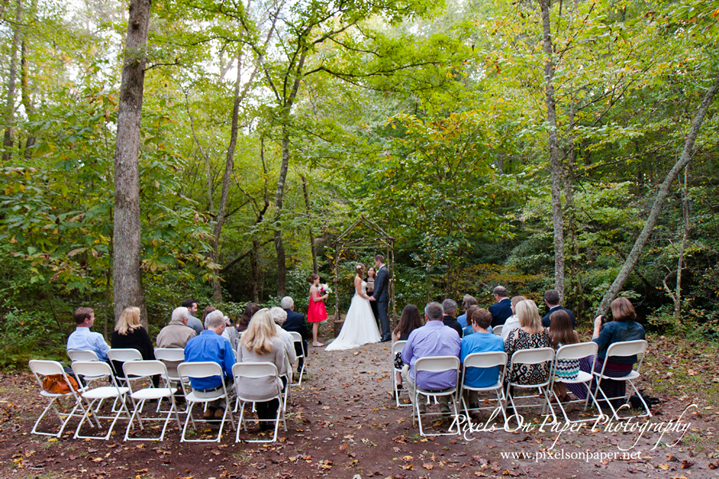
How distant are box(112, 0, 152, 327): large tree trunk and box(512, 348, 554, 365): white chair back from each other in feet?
18.0

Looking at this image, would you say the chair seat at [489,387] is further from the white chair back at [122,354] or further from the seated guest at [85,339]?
the seated guest at [85,339]

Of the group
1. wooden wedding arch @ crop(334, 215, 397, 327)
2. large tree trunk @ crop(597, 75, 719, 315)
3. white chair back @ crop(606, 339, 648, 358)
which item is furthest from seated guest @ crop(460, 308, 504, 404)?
wooden wedding arch @ crop(334, 215, 397, 327)

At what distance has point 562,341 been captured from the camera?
4801 mm

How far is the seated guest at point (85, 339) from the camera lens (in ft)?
15.8

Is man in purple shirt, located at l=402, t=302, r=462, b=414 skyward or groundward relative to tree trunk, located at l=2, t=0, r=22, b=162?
groundward

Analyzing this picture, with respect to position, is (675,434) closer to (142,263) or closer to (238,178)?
(142,263)

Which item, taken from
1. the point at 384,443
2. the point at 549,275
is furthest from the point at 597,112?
the point at 384,443

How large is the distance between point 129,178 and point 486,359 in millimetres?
5758

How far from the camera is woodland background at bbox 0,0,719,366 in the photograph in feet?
22.1

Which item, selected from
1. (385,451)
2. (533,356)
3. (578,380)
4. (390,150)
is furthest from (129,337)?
(390,150)

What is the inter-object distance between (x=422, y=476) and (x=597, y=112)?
10296 mm

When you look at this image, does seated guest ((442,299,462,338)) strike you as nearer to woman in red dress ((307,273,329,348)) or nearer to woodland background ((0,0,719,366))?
woodland background ((0,0,719,366))

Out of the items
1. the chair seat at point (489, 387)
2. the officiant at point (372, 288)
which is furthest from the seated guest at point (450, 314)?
the officiant at point (372, 288)

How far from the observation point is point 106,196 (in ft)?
22.5
